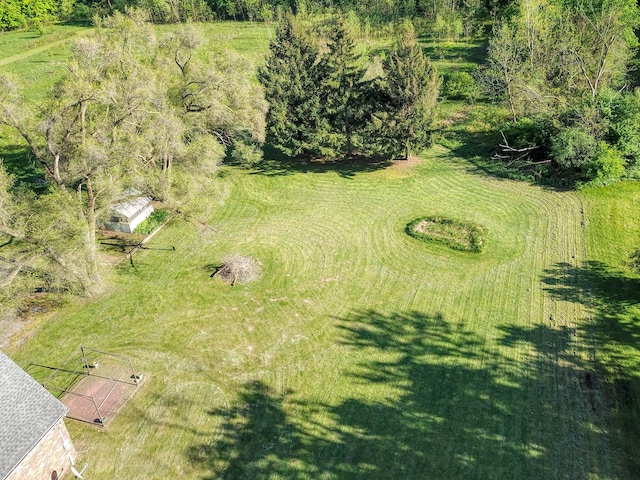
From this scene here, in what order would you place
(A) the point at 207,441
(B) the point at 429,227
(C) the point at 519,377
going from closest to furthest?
(A) the point at 207,441 < (C) the point at 519,377 < (B) the point at 429,227

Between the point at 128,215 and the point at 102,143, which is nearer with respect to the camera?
the point at 102,143

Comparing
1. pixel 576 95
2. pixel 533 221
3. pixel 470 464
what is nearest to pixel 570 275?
pixel 533 221

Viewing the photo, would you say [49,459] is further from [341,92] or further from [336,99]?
[341,92]

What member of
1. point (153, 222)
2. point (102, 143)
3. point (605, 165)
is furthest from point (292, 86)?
point (605, 165)

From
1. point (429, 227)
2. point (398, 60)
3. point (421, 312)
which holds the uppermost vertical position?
point (398, 60)

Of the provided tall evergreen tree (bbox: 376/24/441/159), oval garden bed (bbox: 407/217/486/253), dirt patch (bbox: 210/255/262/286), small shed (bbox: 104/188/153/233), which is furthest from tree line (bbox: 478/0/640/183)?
small shed (bbox: 104/188/153/233)

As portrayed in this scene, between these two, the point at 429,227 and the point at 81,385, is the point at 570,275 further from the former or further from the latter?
the point at 81,385

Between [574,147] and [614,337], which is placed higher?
[574,147]

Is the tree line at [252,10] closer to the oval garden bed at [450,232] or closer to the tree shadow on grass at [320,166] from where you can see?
the tree shadow on grass at [320,166]
